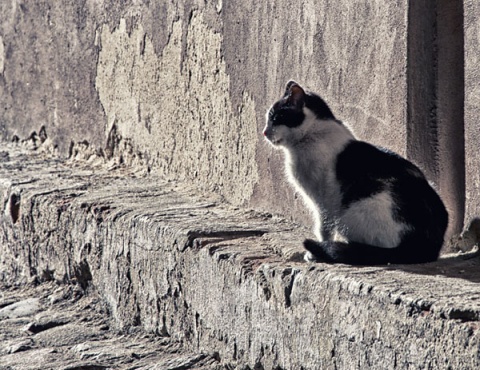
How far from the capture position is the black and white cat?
338 centimetres

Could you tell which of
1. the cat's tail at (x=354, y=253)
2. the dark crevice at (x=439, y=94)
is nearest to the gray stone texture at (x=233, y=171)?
the dark crevice at (x=439, y=94)

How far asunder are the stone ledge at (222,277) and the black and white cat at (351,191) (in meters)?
0.11

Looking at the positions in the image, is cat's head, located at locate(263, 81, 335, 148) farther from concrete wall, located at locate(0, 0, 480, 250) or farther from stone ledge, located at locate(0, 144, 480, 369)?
stone ledge, located at locate(0, 144, 480, 369)

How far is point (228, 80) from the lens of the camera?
4863 millimetres

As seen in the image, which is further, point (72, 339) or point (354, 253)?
point (72, 339)

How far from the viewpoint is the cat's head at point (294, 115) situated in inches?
154

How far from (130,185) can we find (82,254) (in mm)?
520

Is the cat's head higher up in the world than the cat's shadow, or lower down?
higher up

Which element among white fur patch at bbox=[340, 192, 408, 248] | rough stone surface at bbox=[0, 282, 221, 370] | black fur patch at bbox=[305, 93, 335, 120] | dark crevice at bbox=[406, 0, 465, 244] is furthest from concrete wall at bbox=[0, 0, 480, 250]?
rough stone surface at bbox=[0, 282, 221, 370]

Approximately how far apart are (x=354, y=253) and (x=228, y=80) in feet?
5.73

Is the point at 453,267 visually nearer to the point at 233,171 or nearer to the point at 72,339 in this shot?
the point at 233,171

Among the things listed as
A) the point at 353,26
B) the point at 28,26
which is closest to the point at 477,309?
the point at 353,26

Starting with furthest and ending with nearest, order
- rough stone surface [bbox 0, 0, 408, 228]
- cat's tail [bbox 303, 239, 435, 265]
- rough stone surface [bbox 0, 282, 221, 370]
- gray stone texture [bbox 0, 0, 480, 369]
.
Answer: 1. rough stone surface [bbox 0, 282, 221, 370]
2. rough stone surface [bbox 0, 0, 408, 228]
3. cat's tail [bbox 303, 239, 435, 265]
4. gray stone texture [bbox 0, 0, 480, 369]

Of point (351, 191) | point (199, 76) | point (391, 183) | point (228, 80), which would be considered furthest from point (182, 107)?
point (391, 183)
